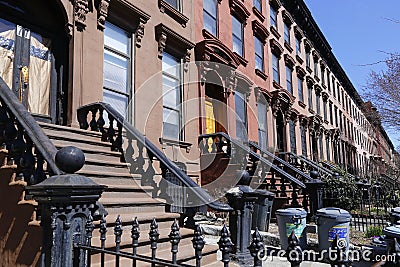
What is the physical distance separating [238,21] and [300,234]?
10622 millimetres

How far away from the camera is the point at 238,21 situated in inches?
603

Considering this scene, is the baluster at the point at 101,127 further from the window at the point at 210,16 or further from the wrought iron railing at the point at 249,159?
the window at the point at 210,16

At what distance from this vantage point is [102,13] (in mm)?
8289

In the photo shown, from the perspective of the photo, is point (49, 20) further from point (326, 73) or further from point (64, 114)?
point (326, 73)

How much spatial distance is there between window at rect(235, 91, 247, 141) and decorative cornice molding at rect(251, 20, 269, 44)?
372cm

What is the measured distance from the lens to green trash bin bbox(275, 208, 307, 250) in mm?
6883

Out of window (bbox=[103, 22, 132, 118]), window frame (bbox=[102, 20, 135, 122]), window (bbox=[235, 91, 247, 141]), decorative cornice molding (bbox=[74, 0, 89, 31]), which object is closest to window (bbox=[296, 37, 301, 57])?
window (bbox=[235, 91, 247, 141])

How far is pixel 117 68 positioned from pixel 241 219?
5034 mm

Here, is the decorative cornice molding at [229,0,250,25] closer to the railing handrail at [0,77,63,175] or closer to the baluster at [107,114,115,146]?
the baluster at [107,114,115,146]

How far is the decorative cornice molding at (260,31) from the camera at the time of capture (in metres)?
16.3

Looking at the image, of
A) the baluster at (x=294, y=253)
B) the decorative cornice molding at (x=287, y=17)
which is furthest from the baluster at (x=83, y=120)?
the decorative cornice molding at (x=287, y=17)

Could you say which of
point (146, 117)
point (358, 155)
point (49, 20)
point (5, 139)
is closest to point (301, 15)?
point (146, 117)

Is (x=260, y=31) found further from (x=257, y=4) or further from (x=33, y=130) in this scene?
(x=33, y=130)

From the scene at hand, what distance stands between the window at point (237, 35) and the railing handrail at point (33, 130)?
432 inches
